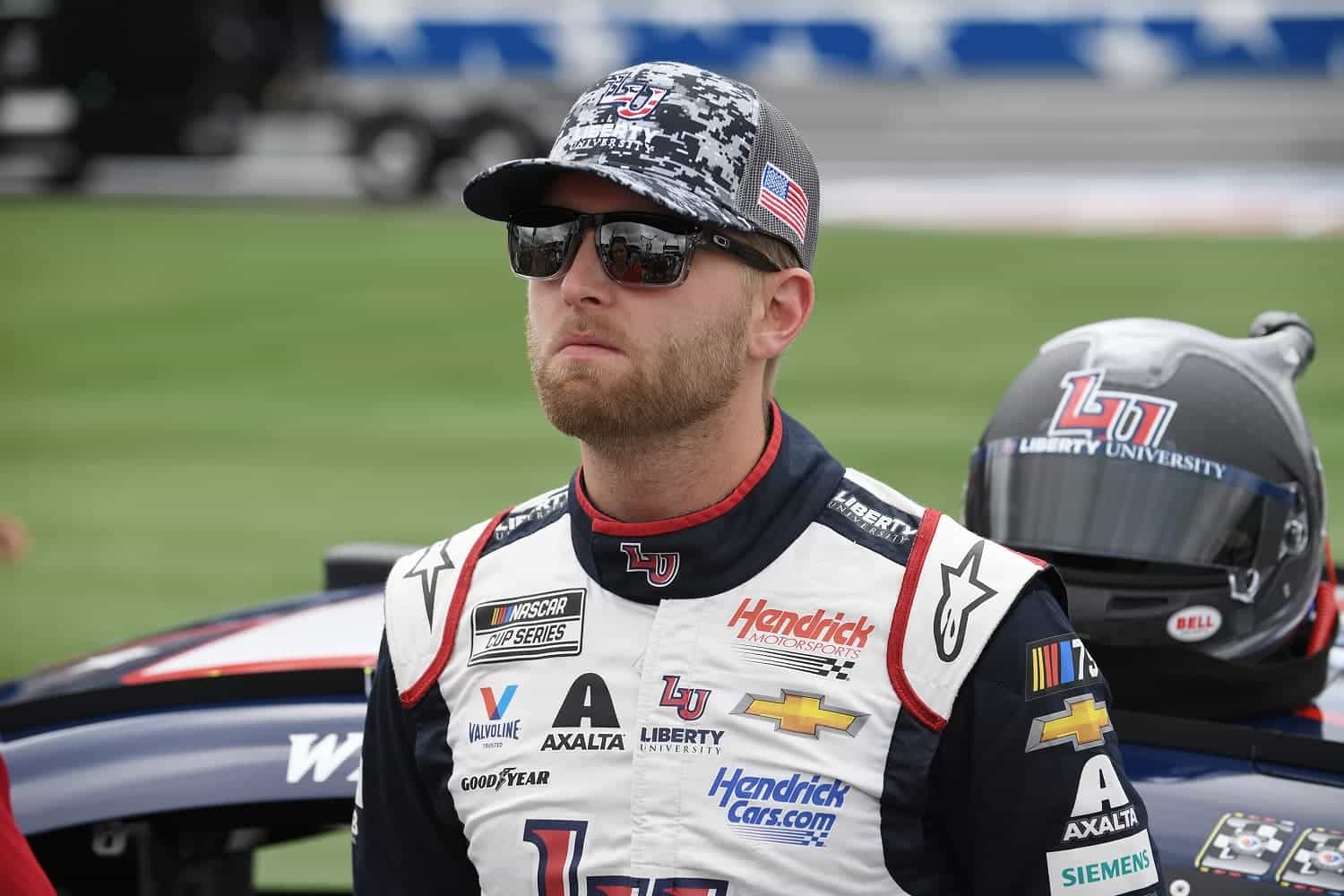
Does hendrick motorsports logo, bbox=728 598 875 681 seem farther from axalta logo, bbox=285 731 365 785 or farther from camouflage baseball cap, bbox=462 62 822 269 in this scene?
axalta logo, bbox=285 731 365 785

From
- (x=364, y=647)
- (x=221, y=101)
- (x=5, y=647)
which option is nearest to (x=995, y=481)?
(x=364, y=647)

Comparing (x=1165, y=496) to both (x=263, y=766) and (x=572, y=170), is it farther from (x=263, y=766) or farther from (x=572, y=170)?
(x=263, y=766)

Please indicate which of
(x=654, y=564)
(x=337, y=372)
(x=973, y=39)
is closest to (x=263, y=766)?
(x=654, y=564)

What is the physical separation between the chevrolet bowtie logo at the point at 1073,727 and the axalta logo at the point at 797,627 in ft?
0.66

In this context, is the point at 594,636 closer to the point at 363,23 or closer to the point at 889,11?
the point at 363,23

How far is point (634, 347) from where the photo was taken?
6.73ft

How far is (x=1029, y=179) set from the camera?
25250 millimetres

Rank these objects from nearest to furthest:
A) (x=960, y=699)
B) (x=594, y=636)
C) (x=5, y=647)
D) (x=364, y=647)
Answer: (x=960, y=699) → (x=594, y=636) → (x=364, y=647) → (x=5, y=647)

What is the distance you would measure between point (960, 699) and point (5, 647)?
253 inches

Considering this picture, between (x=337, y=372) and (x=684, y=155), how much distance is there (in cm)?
1337

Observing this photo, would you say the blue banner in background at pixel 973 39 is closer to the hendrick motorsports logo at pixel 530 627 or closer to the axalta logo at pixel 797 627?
the hendrick motorsports logo at pixel 530 627

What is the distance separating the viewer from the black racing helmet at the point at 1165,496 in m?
2.91

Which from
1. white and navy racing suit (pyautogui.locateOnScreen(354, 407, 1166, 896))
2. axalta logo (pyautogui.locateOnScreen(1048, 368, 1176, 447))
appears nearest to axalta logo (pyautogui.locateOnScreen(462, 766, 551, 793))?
white and navy racing suit (pyautogui.locateOnScreen(354, 407, 1166, 896))

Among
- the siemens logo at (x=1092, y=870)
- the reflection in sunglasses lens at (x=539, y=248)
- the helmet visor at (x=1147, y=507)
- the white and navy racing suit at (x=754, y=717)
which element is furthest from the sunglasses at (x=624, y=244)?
the helmet visor at (x=1147, y=507)
